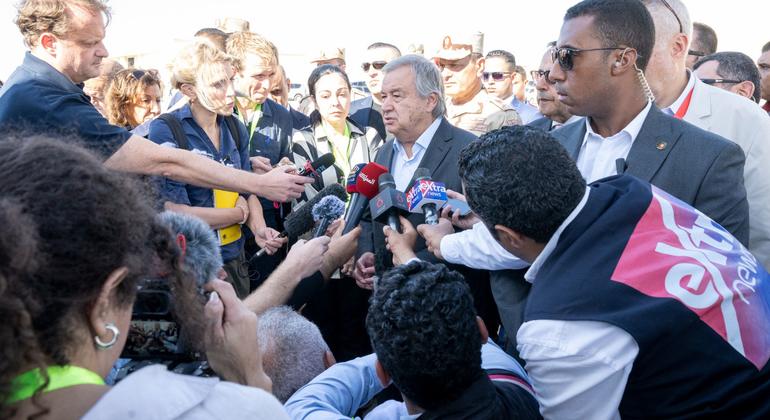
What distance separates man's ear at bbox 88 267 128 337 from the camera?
1208 millimetres

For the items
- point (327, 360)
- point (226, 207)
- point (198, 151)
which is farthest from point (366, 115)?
point (327, 360)

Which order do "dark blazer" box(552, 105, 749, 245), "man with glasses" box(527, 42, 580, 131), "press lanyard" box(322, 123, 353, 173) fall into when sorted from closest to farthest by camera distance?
"dark blazer" box(552, 105, 749, 245)
"man with glasses" box(527, 42, 580, 131)
"press lanyard" box(322, 123, 353, 173)

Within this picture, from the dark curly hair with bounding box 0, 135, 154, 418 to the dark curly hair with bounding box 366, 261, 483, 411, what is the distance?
2.47 ft

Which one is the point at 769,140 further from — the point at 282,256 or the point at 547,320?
the point at 282,256

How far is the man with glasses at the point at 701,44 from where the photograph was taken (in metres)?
5.50

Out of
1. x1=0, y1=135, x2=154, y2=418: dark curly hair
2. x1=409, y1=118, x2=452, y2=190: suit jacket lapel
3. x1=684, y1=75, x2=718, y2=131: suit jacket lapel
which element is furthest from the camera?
x1=409, y1=118, x2=452, y2=190: suit jacket lapel

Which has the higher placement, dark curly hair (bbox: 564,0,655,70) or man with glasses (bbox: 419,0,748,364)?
dark curly hair (bbox: 564,0,655,70)

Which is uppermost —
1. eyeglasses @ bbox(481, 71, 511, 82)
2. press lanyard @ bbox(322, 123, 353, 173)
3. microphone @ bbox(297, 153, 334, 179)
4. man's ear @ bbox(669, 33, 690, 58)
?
man's ear @ bbox(669, 33, 690, 58)

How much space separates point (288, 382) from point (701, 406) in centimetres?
126

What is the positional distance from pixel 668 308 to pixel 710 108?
197cm

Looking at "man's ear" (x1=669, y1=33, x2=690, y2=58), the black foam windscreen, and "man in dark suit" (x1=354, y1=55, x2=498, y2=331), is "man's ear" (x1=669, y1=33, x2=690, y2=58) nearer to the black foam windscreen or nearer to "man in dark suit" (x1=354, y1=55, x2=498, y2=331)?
"man in dark suit" (x1=354, y1=55, x2=498, y2=331)

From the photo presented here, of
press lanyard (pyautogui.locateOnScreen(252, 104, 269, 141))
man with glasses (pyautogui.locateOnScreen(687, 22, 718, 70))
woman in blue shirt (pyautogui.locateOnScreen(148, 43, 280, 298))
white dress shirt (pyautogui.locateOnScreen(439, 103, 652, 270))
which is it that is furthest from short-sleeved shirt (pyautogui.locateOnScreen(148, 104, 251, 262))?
man with glasses (pyautogui.locateOnScreen(687, 22, 718, 70))

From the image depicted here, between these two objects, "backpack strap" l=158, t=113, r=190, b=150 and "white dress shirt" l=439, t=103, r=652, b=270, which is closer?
"white dress shirt" l=439, t=103, r=652, b=270

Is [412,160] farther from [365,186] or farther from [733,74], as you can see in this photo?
[733,74]
